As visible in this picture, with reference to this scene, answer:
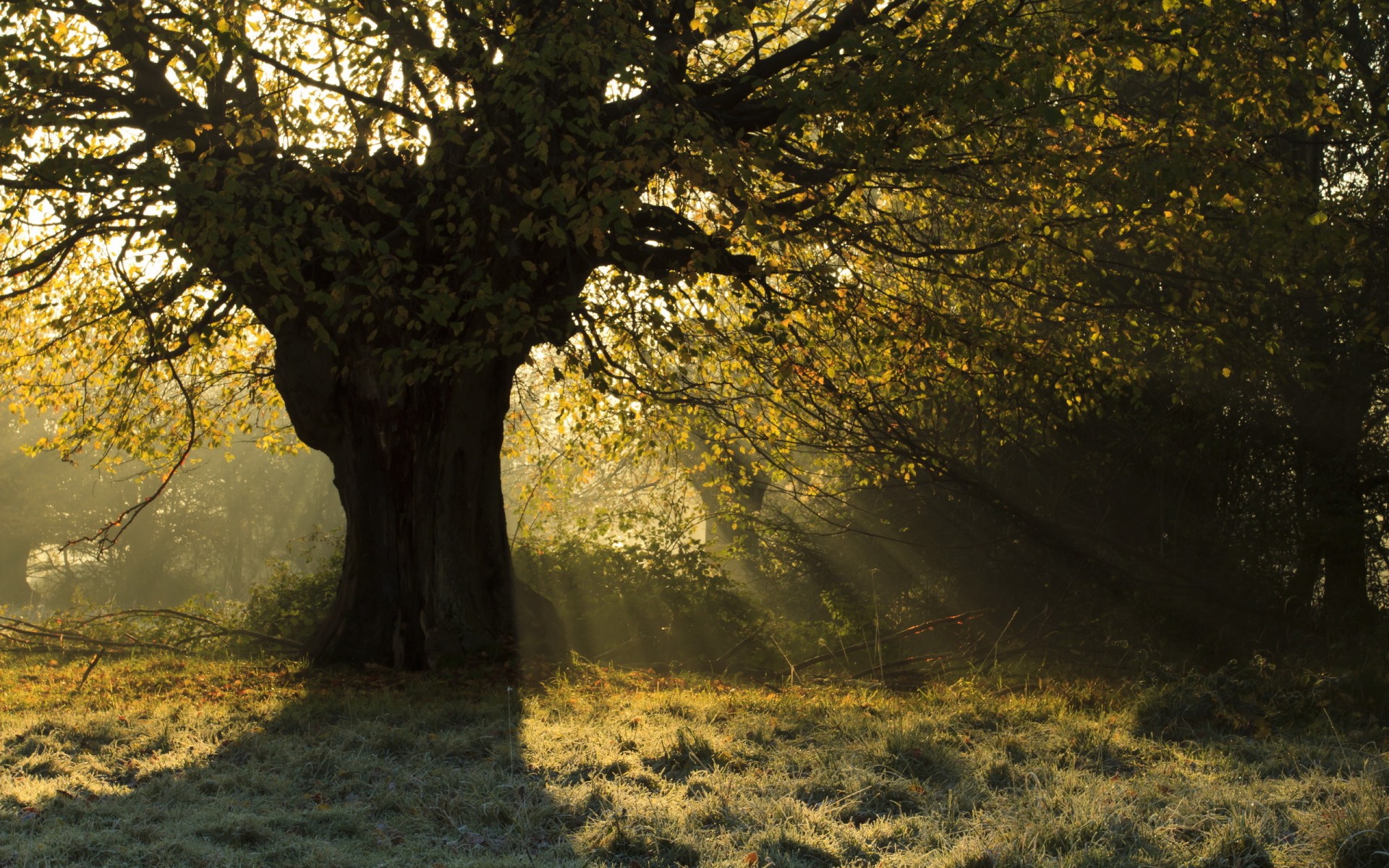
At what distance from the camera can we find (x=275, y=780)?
18.6ft

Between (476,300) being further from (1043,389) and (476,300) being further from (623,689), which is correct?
(1043,389)

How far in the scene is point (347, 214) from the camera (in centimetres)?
962

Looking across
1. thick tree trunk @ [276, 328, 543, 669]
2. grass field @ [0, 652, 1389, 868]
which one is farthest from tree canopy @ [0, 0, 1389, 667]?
grass field @ [0, 652, 1389, 868]

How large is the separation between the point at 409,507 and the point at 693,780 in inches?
220

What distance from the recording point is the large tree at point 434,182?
310 inches

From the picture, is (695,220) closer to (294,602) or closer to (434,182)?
(434,182)

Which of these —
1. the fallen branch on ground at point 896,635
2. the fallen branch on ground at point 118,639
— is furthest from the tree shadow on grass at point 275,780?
the fallen branch on ground at point 896,635

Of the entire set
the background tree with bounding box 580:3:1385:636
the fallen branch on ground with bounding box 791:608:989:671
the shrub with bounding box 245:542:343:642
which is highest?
the background tree with bounding box 580:3:1385:636

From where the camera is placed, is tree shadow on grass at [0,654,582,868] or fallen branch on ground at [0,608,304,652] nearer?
tree shadow on grass at [0,654,582,868]

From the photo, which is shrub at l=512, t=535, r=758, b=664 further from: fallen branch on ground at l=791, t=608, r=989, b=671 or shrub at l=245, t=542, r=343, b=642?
shrub at l=245, t=542, r=343, b=642

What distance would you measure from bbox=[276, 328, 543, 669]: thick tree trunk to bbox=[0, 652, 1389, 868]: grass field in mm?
1561

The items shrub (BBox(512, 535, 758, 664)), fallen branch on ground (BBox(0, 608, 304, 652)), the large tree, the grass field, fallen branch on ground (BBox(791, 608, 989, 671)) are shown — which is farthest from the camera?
shrub (BBox(512, 535, 758, 664))

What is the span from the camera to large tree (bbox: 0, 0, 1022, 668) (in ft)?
25.8

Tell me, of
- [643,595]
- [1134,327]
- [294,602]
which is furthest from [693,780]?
[294,602]
